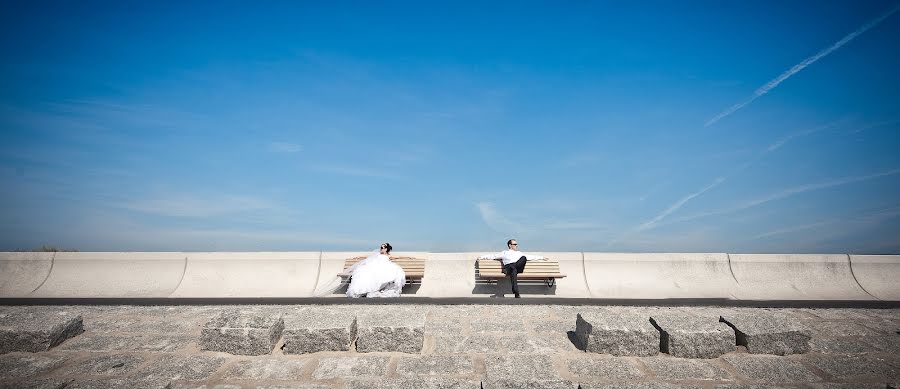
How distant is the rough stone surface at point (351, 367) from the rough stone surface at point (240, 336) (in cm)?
78

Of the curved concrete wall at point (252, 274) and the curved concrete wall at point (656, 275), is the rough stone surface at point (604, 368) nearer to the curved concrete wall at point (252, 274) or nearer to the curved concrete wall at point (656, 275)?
the curved concrete wall at point (656, 275)

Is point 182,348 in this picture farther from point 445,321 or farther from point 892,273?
point 892,273

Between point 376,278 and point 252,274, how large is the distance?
336cm

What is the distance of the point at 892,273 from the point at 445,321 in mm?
10859

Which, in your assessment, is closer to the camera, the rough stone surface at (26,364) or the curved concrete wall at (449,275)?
the rough stone surface at (26,364)

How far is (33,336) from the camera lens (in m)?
4.60

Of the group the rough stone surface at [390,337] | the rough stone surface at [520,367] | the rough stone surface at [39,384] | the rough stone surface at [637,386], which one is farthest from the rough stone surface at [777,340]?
the rough stone surface at [39,384]

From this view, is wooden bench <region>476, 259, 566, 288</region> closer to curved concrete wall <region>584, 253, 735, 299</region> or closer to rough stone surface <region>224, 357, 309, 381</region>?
curved concrete wall <region>584, 253, 735, 299</region>

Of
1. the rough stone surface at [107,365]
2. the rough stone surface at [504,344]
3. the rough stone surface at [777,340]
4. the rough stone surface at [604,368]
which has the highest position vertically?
the rough stone surface at [777,340]

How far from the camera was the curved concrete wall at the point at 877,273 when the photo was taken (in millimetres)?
8945

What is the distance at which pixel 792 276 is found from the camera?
922 cm

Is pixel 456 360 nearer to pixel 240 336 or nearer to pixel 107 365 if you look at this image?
pixel 240 336

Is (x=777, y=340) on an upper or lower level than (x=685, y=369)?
upper

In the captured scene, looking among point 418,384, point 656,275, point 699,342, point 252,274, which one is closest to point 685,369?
point 699,342
